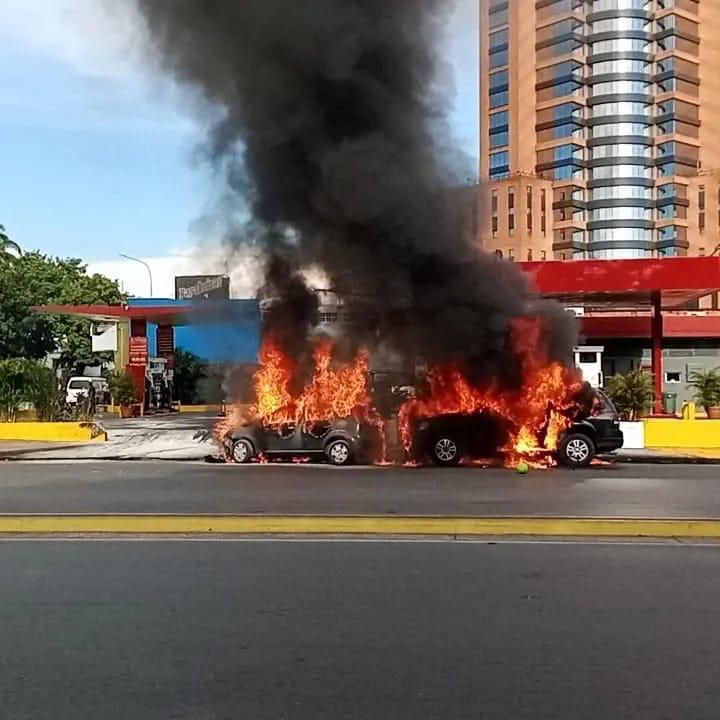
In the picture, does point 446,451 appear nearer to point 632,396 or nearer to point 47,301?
point 632,396

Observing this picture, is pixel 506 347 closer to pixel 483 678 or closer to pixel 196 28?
pixel 196 28

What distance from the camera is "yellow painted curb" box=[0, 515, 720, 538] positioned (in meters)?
8.32

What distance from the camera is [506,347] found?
17688mm

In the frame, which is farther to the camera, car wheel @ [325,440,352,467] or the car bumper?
car wheel @ [325,440,352,467]

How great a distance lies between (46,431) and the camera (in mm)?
21562

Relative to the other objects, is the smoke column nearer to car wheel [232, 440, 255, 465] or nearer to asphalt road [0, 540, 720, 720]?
car wheel [232, 440, 255, 465]

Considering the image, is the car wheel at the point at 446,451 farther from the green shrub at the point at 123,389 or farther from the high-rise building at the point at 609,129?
the high-rise building at the point at 609,129

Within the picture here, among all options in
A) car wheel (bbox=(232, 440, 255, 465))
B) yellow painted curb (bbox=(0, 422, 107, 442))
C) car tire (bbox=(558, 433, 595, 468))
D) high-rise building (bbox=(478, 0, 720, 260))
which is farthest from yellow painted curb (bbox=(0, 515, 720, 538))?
high-rise building (bbox=(478, 0, 720, 260))

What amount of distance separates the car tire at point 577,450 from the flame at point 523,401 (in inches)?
8.5

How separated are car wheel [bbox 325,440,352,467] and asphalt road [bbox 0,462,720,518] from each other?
38 centimetres

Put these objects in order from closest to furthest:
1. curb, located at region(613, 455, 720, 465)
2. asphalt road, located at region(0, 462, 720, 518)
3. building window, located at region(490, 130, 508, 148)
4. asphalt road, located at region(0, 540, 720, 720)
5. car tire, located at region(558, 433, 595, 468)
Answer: asphalt road, located at region(0, 540, 720, 720) → asphalt road, located at region(0, 462, 720, 518) → car tire, located at region(558, 433, 595, 468) → curb, located at region(613, 455, 720, 465) → building window, located at region(490, 130, 508, 148)

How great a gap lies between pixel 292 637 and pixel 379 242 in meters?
13.7

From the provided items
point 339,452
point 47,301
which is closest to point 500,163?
point 47,301

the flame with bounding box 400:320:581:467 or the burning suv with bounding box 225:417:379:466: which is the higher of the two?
the flame with bounding box 400:320:581:467
